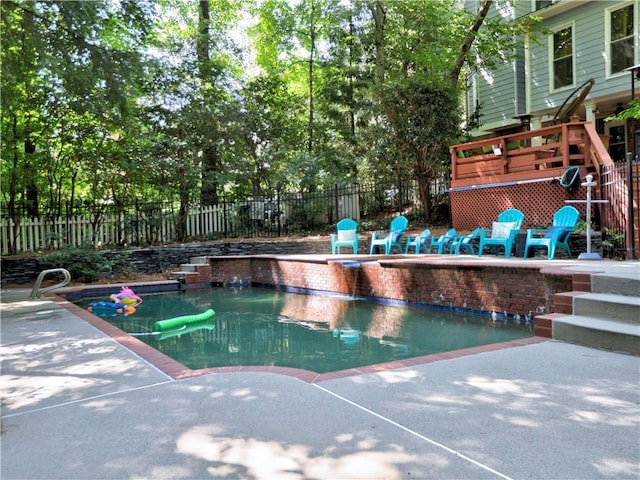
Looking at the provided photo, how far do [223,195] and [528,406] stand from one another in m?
13.5

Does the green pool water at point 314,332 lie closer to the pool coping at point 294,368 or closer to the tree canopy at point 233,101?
the pool coping at point 294,368

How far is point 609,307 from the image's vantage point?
4121mm

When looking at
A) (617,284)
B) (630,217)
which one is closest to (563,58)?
(630,217)

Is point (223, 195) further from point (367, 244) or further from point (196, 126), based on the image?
point (367, 244)

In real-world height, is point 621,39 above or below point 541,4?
below

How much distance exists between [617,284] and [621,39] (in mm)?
11299

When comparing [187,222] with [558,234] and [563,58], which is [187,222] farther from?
[563,58]

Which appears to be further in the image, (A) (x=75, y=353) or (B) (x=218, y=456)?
(A) (x=75, y=353)

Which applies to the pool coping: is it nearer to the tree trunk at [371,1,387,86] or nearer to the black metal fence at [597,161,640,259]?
the black metal fence at [597,161,640,259]

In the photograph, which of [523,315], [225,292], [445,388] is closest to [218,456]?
[445,388]

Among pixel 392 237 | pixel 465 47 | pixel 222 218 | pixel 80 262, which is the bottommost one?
pixel 80 262

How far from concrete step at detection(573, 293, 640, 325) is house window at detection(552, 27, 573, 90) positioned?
38.8 ft

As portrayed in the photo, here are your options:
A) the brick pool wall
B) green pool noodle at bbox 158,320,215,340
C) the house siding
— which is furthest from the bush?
the house siding

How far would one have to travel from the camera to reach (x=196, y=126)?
14359 mm
